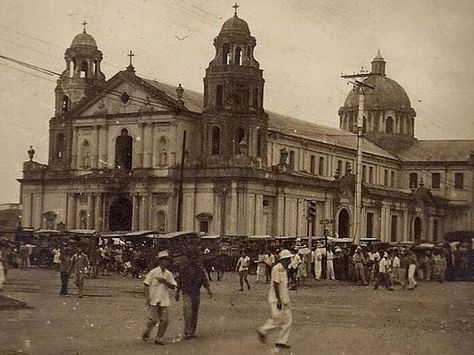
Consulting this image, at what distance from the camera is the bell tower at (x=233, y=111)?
1955 centimetres

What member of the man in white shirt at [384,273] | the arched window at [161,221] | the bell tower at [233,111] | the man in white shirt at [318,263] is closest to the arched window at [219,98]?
the bell tower at [233,111]

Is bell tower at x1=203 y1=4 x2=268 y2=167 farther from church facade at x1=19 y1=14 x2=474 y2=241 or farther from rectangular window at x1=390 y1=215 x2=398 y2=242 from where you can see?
rectangular window at x1=390 y1=215 x2=398 y2=242

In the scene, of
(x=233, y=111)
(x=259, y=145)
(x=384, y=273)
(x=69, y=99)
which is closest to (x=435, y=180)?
(x=384, y=273)

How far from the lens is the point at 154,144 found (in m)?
19.2

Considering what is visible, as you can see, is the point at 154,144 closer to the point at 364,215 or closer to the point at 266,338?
the point at 364,215

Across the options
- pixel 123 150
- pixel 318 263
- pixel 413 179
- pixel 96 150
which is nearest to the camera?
pixel 318 263

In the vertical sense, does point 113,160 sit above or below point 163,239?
above

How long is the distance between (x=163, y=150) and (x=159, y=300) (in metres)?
9.52

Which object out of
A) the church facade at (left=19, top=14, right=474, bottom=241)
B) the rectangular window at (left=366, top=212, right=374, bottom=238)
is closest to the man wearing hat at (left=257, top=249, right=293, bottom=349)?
the church facade at (left=19, top=14, right=474, bottom=241)

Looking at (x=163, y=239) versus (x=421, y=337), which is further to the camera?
(x=163, y=239)

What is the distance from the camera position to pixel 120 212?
2027 centimetres

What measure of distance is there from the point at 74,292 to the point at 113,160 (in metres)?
8.27

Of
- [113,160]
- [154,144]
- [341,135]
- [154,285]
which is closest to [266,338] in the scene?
[154,285]

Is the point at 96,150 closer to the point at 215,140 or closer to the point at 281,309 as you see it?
the point at 215,140
